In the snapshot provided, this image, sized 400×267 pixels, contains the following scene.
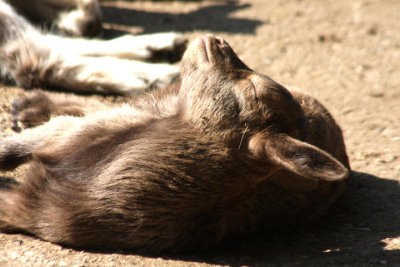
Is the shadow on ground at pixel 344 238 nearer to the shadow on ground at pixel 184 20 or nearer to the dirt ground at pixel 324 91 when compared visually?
the dirt ground at pixel 324 91

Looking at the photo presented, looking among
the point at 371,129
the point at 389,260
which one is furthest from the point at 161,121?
the point at 371,129

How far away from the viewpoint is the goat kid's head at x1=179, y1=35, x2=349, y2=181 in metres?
3.70

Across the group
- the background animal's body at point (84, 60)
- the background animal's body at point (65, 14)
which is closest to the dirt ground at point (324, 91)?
the background animal's body at point (84, 60)

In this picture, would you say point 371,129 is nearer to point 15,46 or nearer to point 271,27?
point 271,27

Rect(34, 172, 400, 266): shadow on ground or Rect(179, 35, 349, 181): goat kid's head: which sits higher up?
Rect(179, 35, 349, 181): goat kid's head

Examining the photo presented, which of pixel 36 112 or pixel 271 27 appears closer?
pixel 36 112

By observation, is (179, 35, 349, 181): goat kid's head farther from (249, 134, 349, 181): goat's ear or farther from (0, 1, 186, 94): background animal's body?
(0, 1, 186, 94): background animal's body

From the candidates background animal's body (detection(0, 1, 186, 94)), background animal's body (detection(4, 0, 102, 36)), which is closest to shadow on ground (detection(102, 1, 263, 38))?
background animal's body (detection(4, 0, 102, 36))

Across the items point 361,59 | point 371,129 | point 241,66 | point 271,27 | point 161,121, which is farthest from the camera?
point 271,27

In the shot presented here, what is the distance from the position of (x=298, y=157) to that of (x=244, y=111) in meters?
0.61

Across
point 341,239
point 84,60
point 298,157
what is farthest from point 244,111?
point 84,60

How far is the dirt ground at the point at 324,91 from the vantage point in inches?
150

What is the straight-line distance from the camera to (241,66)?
4348mm

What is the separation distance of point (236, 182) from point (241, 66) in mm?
987
